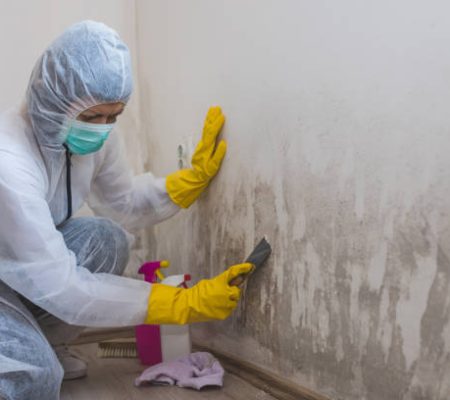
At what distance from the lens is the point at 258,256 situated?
1.29 meters

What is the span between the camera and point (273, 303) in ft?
4.24

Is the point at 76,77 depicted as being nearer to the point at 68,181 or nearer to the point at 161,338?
the point at 68,181

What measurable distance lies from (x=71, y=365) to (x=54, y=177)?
516mm

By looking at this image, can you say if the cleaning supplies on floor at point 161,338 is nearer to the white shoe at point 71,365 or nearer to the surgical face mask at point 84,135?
the white shoe at point 71,365

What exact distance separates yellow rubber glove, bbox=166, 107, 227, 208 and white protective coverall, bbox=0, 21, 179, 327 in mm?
278

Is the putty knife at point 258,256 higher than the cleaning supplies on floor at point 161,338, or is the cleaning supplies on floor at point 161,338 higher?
the putty knife at point 258,256

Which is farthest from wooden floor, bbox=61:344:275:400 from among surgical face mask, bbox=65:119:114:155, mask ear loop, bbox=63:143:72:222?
surgical face mask, bbox=65:119:114:155

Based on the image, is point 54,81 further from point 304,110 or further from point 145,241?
point 145,241

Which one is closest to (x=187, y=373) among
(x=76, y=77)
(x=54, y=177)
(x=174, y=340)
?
(x=174, y=340)

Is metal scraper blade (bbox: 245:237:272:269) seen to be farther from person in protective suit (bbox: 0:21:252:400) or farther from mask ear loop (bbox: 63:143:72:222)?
Answer: mask ear loop (bbox: 63:143:72:222)

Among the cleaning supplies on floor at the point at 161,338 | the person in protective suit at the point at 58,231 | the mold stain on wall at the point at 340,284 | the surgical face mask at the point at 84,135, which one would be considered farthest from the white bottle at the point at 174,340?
the surgical face mask at the point at 84,135

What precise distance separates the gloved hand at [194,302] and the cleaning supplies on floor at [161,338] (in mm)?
201

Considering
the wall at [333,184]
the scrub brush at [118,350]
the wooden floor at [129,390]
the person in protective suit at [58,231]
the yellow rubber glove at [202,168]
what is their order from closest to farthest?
the wall at [333,184] < the person in protective suit at [58,231] < the wooden floor at [129,390] < the yellow rubber glove at [202,168] < the scrub brush at [118,350]

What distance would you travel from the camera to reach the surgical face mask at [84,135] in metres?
1.20
